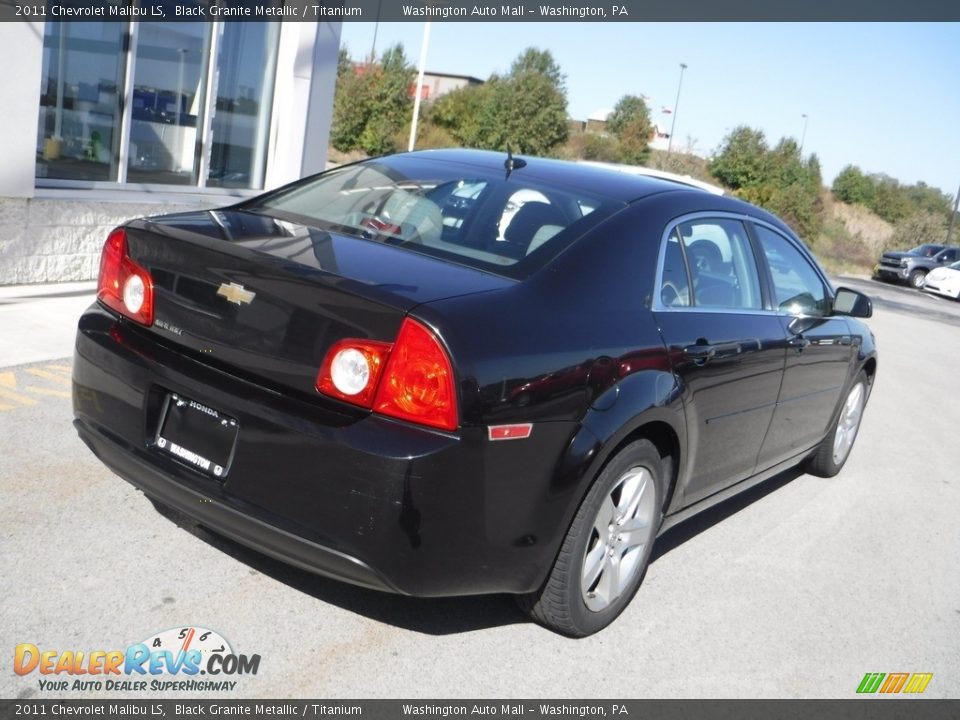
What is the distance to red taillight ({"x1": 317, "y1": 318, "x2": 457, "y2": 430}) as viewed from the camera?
2928mm

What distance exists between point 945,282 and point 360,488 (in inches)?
1308

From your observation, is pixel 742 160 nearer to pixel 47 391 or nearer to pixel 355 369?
pixel 47 391

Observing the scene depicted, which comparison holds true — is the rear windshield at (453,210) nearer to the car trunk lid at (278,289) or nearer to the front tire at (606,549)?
the car trunk lid at (278,289)

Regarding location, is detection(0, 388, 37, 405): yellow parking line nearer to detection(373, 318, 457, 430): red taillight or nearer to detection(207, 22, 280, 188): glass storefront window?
detection(373, 318, 457, 430): red taillight

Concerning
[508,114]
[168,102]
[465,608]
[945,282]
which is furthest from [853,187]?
[465,608]

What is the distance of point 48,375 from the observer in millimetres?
6020

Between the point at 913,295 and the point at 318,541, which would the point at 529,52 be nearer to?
the point at 913,295

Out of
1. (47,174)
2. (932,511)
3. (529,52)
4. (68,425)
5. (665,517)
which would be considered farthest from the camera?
(529,52)

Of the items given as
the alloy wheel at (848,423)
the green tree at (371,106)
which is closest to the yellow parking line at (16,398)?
the alloy wheel at (848,423)

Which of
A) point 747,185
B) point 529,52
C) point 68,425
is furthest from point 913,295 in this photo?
point 529,52

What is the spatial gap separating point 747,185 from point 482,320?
53714mm

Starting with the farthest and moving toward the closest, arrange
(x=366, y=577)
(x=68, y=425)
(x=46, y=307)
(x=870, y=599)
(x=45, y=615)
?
(x=46, y=307) < (x=68, y=425) < (x=870, y=599) < (x=45, y=615) < (x=366, y=577)

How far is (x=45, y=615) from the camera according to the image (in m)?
3.26

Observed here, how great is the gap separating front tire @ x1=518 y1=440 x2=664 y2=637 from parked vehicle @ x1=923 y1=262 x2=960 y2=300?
3126 centimetres
